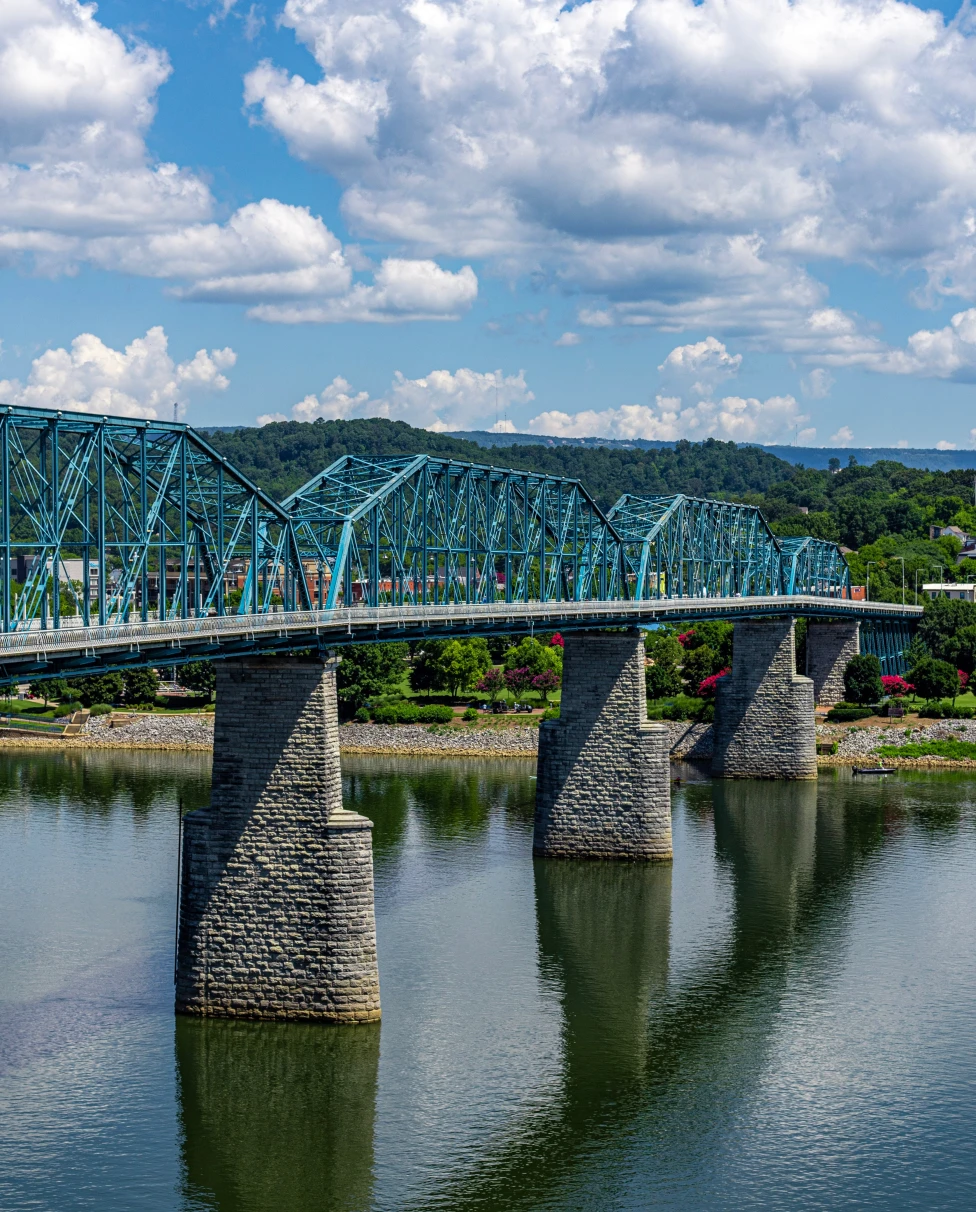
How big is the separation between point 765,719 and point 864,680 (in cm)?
1695

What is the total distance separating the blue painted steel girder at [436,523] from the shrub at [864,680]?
72.5 ft

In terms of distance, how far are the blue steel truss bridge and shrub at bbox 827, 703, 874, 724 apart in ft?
19.0

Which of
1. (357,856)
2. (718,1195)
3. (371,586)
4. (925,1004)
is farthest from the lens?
(371,586)

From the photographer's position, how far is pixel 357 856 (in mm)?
41875

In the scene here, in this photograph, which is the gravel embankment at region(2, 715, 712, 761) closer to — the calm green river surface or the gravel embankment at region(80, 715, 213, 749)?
the gravel embankment at region(80, 715, 213, 749)

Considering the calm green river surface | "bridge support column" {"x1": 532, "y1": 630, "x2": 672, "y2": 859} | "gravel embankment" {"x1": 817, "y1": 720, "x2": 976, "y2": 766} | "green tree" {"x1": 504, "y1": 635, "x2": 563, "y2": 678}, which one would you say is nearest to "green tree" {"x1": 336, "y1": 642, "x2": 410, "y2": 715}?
"green tree" {"x1": 504, "y1": 635, "x2": 563, "y2": 678}

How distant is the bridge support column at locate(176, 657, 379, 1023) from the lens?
41.6 m

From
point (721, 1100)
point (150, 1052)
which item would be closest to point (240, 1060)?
point (150, 1052)

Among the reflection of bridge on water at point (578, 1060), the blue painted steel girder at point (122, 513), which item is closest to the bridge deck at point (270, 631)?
the blue painted steel girder at point (122, 513)

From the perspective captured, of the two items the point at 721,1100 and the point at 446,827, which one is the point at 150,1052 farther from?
the point at 446,827

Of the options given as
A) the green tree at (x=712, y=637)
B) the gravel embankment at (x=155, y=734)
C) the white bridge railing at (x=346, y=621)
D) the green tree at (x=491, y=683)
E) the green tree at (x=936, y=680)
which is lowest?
the gravel embankment at (x=155, y=734)

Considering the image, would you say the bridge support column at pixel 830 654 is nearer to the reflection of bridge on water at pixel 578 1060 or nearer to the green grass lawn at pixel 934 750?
the green grass lawn at pixel 934 750

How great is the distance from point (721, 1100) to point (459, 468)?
33161 millimetres

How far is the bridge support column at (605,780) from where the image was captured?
206 feet
